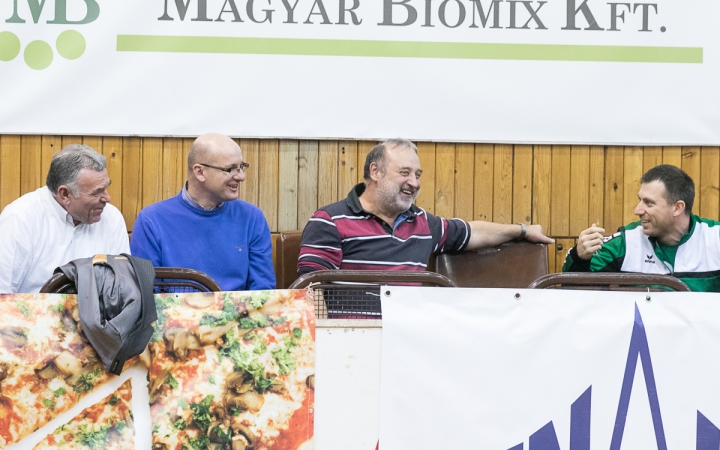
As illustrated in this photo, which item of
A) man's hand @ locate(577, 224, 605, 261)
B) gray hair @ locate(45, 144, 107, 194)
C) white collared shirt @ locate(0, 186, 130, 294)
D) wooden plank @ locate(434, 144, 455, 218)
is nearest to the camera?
white collared shirt @ locate(0, 186, 130, 294)

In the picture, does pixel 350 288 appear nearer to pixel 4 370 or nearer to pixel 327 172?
pixel 4 370

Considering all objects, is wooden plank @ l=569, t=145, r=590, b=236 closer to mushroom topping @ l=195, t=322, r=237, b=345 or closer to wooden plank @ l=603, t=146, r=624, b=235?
wooden plank @ l=603, t=146, r=624, b=235

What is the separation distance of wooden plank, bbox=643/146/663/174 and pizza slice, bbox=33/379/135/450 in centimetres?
293

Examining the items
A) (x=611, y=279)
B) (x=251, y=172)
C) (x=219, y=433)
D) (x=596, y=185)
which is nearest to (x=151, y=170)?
(x=251, y=172)

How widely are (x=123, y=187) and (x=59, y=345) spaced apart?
1817 mm

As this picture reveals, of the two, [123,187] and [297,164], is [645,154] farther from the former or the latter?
[123,187]

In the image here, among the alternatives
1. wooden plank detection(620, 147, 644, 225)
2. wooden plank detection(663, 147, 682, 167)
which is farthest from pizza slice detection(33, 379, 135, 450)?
wooden plank detection(663, 147, 682, 167)

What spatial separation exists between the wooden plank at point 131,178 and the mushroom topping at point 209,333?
1755mm

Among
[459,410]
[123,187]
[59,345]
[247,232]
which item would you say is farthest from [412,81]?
[59,345]

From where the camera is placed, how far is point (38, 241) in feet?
10.5

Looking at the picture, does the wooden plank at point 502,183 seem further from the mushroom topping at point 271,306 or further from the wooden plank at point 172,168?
the mushroom topping at point 271,306

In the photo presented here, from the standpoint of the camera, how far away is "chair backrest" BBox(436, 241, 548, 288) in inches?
153

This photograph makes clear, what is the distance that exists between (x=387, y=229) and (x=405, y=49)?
0.96 metres

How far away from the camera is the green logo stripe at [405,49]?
157 inches
